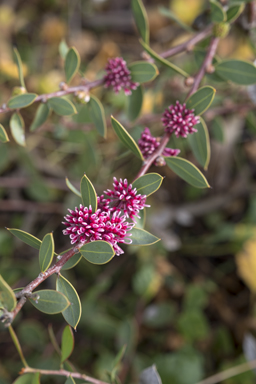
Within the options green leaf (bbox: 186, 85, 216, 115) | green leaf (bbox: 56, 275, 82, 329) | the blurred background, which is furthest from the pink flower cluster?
the blurred background

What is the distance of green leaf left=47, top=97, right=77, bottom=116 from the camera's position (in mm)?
1179

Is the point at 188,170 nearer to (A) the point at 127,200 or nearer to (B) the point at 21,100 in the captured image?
(A) the point at 127,200

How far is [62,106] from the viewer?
120 cm

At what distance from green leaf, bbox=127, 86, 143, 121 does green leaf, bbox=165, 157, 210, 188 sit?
446 millimetres

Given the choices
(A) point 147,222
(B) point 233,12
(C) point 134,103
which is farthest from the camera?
(A) point 147,222

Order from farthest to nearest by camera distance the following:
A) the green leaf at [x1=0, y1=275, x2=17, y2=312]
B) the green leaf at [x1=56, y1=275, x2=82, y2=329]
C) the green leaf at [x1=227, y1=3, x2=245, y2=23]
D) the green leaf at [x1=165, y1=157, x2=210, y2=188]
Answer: the green leaf at [x1=227, y1=3, x2=245, y2=23], the green leaf at [x1=165, y1=157, x2=210, y2=188], the green leaf at [x1=56, y1=275, x2=82, y2=329], the green leaf at [x1=0, y1=275, x2=17, y2=312]

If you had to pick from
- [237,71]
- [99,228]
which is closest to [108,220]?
[99,228]

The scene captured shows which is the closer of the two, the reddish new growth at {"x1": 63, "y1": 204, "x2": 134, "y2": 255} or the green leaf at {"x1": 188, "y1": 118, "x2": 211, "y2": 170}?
the reddish new growth at {"x1": 63, "y1": 204, "x2": 134, "y2": 255}

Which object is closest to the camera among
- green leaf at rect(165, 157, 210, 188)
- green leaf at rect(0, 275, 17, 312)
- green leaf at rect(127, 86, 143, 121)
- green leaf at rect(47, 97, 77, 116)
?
green leaf at rect(0, 275, 17, 312)

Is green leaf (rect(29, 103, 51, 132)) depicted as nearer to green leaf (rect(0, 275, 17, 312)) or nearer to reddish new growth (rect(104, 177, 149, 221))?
reddish new growth (rect(104, 177, 149, 221))

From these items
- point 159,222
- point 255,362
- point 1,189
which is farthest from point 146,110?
point 255,362

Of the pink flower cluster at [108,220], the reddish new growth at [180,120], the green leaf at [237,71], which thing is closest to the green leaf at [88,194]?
the pink flower cluster at [108,220]

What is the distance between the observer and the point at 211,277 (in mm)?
2412

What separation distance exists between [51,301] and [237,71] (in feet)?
3.45
